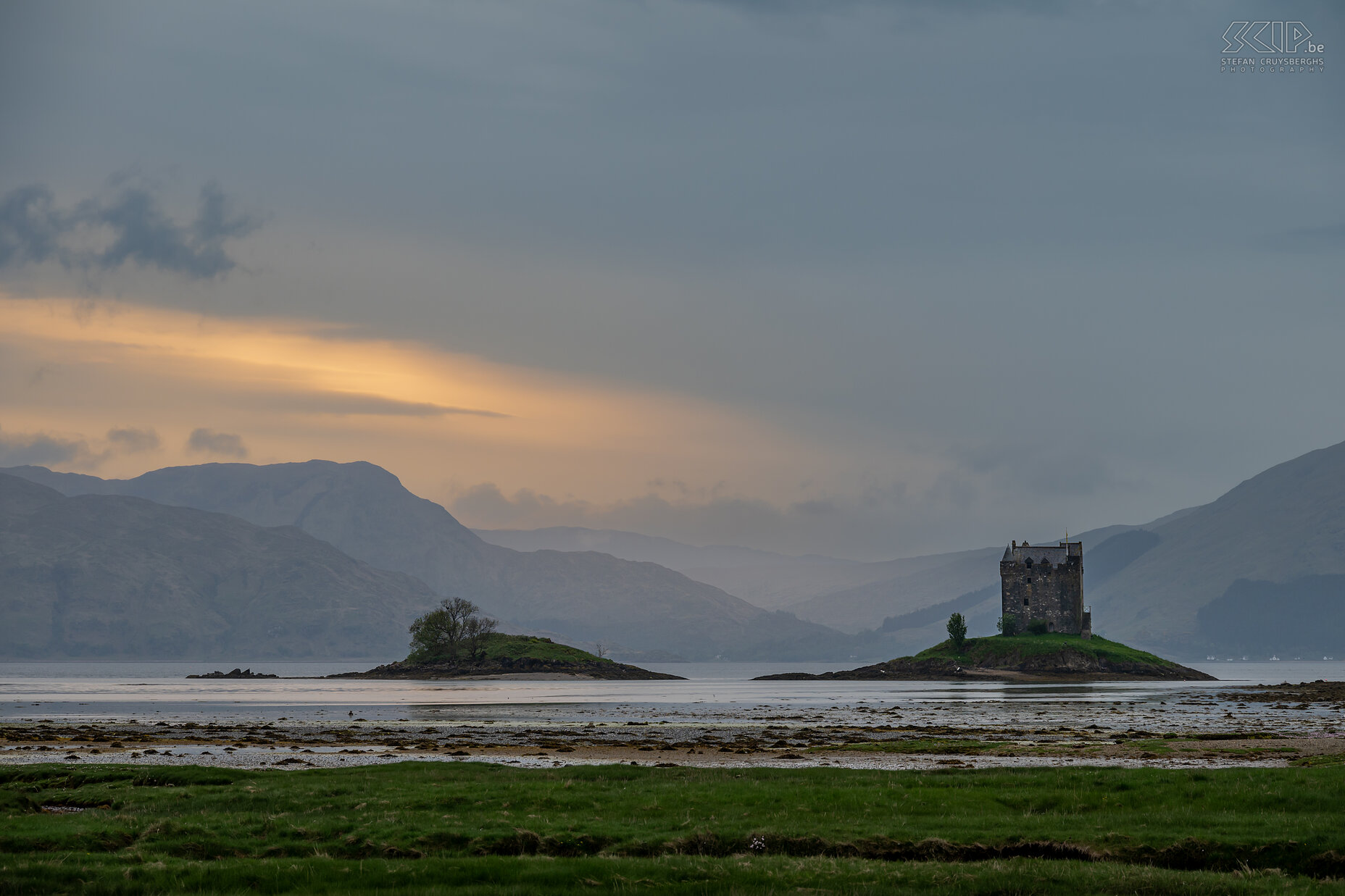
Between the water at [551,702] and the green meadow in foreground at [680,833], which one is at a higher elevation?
A: the green meadow in foreground at [680,833]

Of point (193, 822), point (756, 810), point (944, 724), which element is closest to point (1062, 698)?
point (944, 724)

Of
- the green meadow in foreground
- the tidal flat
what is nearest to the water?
the tidal flat

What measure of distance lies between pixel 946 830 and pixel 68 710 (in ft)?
309

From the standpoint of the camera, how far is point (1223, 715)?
9494cm

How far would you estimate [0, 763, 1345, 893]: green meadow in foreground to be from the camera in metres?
24.9

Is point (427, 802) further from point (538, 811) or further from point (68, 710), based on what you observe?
point (68, 710)

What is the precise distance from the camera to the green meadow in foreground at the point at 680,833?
81.6 ft

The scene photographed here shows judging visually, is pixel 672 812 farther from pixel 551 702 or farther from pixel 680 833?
pixel 551 702

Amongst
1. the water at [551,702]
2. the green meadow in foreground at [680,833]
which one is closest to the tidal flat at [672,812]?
the green meadow in foreground at [680,833]

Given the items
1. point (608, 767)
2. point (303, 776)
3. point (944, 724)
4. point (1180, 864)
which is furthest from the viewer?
point (944, 724)

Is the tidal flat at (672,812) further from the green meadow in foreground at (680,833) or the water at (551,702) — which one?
the water at (551,702)

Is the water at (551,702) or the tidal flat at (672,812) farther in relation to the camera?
the water at (551,702)

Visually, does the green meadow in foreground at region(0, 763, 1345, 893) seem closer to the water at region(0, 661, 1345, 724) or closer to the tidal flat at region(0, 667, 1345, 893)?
the tidal flat at region(0, 667, 1345, 893)

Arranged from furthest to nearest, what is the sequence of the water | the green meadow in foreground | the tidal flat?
the water, the tidal flat, the green meadow in foreground
